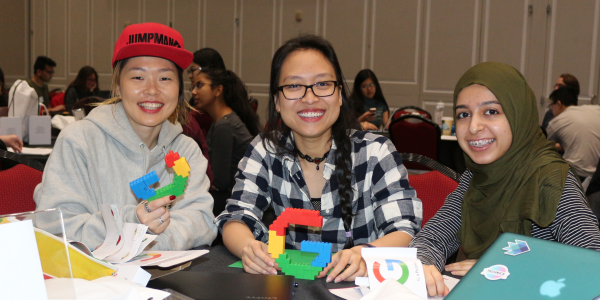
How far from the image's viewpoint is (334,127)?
1773 mm

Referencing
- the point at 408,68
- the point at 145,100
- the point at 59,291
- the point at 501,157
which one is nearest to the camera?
the point at 59,291

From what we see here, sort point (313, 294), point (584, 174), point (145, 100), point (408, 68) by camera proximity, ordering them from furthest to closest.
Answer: point (408, 68) → point (584, 174) → point (145, 100) → point (313, 294)

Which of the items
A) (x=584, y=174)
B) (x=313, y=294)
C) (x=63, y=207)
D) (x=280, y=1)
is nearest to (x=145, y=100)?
(x=63, y=207)

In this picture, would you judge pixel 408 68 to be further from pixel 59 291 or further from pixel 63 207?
pixel 59 291

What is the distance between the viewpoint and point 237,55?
852 cm

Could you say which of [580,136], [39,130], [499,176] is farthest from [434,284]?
[580,136]

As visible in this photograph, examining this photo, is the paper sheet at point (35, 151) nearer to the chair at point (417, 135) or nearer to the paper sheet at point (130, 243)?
the paper sheet at point (130, 243)

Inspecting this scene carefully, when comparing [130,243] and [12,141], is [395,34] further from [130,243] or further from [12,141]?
[130,243]

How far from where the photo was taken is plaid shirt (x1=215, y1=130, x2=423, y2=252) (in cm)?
156

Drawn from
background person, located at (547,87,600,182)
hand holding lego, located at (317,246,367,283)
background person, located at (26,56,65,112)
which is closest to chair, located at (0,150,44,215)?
hand holding lego, located at (317,246,367,283)

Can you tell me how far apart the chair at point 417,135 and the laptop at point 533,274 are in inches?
120

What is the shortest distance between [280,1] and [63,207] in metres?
7.18

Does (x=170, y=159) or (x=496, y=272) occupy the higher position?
(x=170, y=159)

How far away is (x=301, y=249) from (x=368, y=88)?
214 inches
